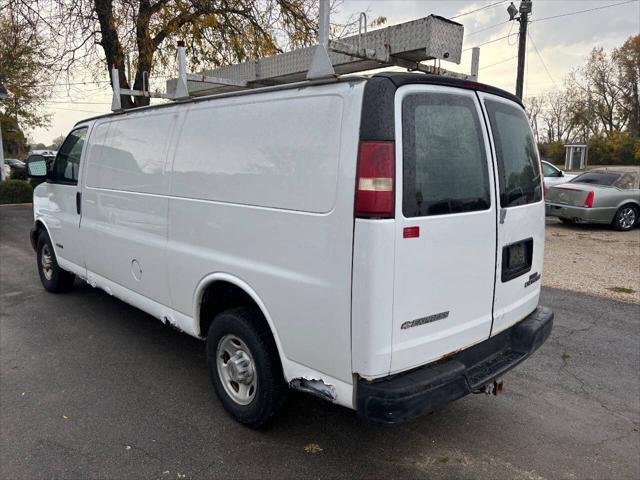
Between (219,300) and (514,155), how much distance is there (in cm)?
213

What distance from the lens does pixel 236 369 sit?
3.10m

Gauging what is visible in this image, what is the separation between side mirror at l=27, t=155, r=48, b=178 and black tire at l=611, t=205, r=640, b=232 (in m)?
11.2

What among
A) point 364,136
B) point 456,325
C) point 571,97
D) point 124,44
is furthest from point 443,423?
point 571,97

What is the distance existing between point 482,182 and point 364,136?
817 millimetres

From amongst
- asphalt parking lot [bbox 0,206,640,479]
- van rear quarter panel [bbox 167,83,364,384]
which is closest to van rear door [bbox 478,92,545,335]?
asphalt parking lot [bbox 0,206,640,479]

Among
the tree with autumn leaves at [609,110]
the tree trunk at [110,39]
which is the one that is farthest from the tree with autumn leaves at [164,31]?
the tree with autumn leaves at [609,110]

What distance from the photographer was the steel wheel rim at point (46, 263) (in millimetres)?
5952

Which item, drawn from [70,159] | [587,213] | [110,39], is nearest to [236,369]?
[70,159]

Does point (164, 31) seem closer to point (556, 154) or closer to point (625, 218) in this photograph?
point (625, 218)

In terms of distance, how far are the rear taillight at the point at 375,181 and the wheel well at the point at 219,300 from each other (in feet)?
3.73

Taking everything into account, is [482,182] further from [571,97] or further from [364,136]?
[571,97]

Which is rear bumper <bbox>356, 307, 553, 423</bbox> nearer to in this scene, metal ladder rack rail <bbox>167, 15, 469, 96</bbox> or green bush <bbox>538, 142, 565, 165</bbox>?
metal ladder rack rail <bbox>167, 15, 469, 96</bbox>

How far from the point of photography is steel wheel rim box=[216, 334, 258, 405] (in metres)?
3.07

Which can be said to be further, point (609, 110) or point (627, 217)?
point (609, 110)
